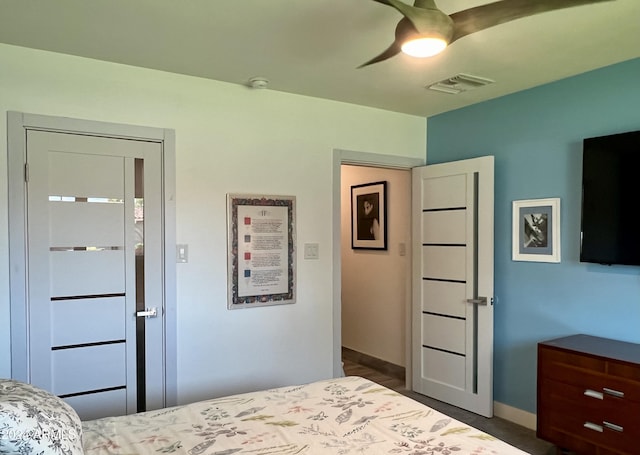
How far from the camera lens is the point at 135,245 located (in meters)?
2.96

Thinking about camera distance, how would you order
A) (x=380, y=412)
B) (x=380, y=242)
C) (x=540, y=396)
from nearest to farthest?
(x=380, y=412), (x=540, y=396), (x=380, y=242)

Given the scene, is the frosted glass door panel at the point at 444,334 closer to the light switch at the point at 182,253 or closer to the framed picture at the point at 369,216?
the framed picture at the point at 369,216

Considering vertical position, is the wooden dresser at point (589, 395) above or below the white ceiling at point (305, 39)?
below

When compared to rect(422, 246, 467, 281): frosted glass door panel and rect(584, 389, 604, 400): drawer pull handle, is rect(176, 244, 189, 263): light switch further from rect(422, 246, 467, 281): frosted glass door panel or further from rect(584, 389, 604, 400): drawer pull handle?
rect(584, 389, 604, 400): drawer pull handle

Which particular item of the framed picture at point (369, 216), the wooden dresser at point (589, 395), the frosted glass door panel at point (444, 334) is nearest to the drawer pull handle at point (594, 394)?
the wooden dresser at point (589, 395)

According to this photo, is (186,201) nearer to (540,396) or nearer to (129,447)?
(129,447)

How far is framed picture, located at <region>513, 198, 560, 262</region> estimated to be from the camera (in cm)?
323

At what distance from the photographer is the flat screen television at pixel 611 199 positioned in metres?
2.75

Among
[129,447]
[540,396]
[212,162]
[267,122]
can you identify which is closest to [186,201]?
[212,162]

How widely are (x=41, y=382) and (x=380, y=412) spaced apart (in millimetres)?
2037

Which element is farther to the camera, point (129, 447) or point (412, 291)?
point (412, 291)

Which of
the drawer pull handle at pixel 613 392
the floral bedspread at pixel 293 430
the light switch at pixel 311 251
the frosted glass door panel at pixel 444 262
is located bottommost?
the drawer pull handle at pixel 613 392

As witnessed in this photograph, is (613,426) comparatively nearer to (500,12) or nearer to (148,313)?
(500,12)

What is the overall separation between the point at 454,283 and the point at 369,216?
143 centimetres
